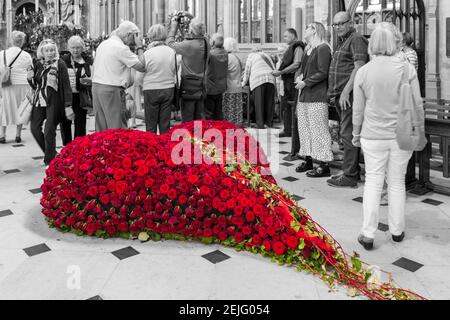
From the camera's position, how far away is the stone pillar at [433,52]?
287 inches

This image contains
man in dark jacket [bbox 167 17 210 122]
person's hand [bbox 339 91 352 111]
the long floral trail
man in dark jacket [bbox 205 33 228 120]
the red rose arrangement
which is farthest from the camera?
man in dark jacket [bbox 205 33 228 120]

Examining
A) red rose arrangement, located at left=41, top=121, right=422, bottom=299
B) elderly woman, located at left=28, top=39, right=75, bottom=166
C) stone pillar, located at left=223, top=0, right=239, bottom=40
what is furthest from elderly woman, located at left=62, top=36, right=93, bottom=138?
stone pillar, located at left=223, top=0, right=239, bottom=40

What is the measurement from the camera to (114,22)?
17219 millimetres

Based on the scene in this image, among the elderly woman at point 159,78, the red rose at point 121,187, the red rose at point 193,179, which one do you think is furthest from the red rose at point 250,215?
the elderly woman at point 159,78

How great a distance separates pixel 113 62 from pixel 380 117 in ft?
8.80

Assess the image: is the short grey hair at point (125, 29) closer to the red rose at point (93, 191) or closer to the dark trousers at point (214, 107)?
the red rose at point (93, 191)

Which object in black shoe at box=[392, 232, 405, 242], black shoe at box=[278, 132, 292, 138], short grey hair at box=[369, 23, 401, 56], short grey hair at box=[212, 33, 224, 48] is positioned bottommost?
black shoe at box=[392, 232, 405, 242]

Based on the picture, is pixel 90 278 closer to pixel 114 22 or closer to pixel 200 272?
pixel 200 272

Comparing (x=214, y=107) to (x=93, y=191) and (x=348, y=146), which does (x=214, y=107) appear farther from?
(x=93, y=191)

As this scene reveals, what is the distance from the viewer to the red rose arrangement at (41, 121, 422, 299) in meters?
3.18

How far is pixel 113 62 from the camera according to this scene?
470 centimetres

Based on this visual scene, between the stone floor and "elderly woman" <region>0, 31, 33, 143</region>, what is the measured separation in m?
3.14

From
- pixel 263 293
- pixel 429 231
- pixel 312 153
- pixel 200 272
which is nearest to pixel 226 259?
pixel 200 272

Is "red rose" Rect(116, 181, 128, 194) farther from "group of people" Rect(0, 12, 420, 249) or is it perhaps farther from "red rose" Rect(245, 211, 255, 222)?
"group of people" Rect(0, 12, 420, 249)
